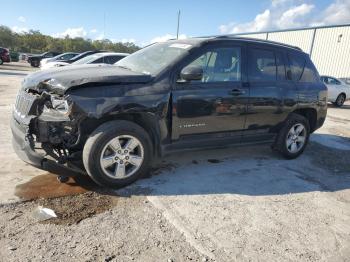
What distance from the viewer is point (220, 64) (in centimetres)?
527

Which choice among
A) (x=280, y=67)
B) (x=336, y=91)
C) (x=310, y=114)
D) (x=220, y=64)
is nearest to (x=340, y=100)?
(x=336, y=91)

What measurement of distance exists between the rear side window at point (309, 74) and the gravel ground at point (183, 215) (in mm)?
1809

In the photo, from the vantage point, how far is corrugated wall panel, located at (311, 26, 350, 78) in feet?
90.3

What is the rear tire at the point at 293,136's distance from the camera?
6324 mm

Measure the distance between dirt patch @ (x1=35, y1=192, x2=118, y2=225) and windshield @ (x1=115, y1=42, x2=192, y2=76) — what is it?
169 centimetres

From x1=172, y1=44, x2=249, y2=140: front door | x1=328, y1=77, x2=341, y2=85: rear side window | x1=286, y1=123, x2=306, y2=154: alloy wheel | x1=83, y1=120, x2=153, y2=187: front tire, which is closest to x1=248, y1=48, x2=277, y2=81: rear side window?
x1=172, y1=44, x2=249, y2=140: front door

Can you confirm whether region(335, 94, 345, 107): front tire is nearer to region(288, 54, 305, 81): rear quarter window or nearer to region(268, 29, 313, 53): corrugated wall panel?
region(288, 54, 305, 81): rear quarter window

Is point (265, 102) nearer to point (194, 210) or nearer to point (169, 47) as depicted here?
point (169, 47)

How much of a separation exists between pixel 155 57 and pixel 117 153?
1.63m

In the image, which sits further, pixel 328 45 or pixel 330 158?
pixel 328 45

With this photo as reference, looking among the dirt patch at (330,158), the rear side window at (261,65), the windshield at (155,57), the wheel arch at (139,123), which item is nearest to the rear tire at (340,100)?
the dirt patch at (330,158)

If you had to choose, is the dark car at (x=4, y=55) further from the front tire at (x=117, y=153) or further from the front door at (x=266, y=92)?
the front tire at (x=117, y=153)

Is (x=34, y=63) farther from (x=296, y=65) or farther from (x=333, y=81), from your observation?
(x=296, y=65)

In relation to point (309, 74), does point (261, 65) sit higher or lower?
higher
